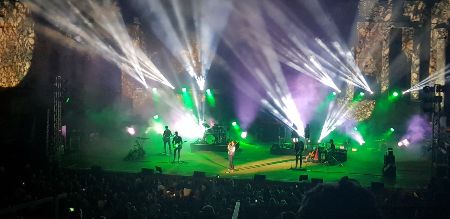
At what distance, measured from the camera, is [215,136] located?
77.4 ft

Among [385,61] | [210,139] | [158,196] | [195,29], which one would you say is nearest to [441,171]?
[158,196]

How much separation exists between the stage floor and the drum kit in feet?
3.53

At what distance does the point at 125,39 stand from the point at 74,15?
4767 mm

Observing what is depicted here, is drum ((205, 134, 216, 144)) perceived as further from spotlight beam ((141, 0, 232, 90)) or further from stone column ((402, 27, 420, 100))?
stone column ((402, 27, 420, 100))

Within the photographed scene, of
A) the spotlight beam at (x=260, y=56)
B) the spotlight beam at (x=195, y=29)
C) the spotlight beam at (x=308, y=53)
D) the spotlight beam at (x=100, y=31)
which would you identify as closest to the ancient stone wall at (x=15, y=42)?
the spotlight beam at (x=100, y=31)

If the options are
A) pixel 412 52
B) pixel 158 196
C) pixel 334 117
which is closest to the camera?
pixel 158 196

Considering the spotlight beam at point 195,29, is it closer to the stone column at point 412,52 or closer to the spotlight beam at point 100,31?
the spotlight beam at point 100,31

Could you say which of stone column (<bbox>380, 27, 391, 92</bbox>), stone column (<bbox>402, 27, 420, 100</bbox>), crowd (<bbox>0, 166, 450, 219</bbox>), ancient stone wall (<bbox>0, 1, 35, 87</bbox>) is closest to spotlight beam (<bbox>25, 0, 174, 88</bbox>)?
ancient stone wall (<bbox>0, 1, 35, 87</bbox>)

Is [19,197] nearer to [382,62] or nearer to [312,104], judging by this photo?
[312,104]

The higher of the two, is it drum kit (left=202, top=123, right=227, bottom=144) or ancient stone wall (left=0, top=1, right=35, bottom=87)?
ancient stone wall (left=0, top=1, right=35, bottom=87)

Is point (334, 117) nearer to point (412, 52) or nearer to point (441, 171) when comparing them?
point (412, 52)

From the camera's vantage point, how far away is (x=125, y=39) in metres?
26.9

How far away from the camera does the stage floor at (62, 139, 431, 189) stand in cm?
1611

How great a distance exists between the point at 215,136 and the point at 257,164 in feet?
17.1
